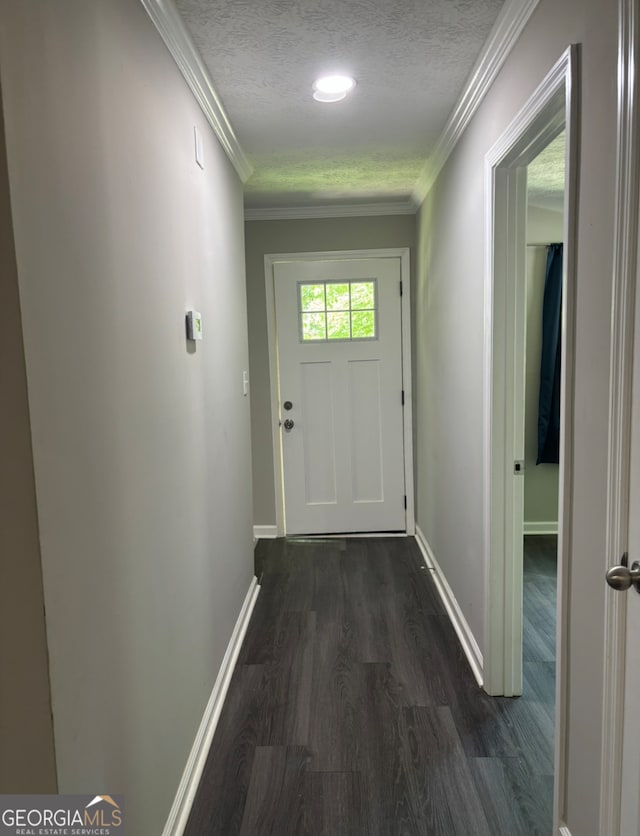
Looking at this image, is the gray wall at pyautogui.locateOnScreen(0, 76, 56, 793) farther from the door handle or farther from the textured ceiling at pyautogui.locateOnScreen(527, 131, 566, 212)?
the textured ceiling at pyautogui.locateOnScreen(527, 131, 566, 212)

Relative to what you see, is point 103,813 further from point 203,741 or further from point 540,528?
point 540,528

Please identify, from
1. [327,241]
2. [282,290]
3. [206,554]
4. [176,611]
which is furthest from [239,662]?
[327,241]

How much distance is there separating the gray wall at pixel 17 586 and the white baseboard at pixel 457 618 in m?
1.81

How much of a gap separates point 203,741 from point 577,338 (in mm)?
1719

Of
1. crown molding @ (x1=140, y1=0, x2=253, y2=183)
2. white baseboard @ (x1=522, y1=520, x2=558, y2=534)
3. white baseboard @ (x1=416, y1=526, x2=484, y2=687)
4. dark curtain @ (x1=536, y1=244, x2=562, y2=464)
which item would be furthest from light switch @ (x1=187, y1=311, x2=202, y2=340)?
white baseboard @ (x1=522, y1=520, x2=558, y2=534)

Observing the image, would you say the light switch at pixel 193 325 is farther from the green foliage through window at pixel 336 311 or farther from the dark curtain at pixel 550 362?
the dark curtain at pixel 550 362

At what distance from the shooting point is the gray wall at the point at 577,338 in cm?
117

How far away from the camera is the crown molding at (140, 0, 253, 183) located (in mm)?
1525

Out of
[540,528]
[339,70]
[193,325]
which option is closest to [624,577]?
[193,325]

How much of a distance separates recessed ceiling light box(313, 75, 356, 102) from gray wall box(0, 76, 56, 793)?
1.63m

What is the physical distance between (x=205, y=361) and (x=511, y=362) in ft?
3.73

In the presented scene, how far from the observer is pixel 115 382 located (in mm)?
1205

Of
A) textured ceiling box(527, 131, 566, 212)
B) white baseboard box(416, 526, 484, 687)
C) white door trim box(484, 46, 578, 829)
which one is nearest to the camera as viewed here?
white door trim box(484, 46, 578, 829)

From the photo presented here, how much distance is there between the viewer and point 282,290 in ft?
13.1
